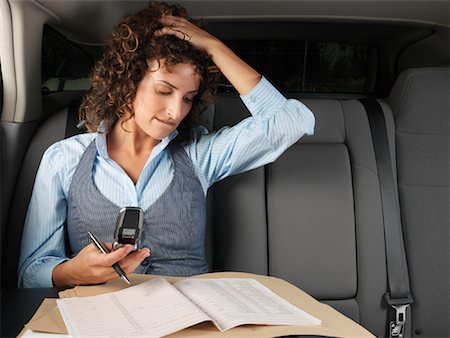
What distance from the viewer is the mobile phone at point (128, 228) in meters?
1.10

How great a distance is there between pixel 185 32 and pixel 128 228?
1.97ft

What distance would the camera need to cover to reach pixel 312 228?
167cm

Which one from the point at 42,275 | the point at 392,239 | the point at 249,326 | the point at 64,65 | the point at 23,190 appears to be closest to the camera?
the point at 249,326

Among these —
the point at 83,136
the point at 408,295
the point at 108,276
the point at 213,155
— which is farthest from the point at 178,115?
the point at 408,295

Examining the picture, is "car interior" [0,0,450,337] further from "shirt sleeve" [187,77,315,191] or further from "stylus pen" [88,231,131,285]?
"stylus pen" [88,231,131,285]

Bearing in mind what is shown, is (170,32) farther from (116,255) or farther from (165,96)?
(116,255)

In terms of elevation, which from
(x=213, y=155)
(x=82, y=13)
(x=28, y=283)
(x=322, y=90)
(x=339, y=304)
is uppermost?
(x=82, y=13)

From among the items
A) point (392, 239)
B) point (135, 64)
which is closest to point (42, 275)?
point (135, 64)

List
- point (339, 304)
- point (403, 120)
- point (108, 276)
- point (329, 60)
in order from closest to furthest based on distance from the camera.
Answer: point (108, 276), point (339, 304), point (403, 120), point (329, 60)

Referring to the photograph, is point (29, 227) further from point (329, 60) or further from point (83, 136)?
point (329, 60)

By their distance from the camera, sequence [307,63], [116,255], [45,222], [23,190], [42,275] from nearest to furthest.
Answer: [116,255]
[42,275]
[45,222]
[23,190]
[307,63]

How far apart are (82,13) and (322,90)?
3.00 ft

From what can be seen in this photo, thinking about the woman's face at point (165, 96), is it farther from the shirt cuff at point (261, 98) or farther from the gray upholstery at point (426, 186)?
the gray upholstery at point (426, 186)

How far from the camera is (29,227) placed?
1.46 metres
